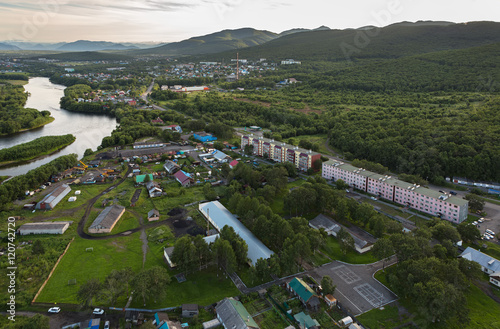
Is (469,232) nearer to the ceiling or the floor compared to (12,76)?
nearer to the floor

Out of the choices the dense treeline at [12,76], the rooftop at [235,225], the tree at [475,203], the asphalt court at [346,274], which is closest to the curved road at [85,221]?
the rooftop at [235,225]

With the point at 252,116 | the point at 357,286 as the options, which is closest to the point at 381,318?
the point at 357,286

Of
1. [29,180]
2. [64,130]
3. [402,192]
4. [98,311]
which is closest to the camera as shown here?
[98,311]

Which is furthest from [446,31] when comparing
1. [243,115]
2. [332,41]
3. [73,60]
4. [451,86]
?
[73,60]

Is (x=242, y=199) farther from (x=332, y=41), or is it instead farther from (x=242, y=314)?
(x=332, y=41)

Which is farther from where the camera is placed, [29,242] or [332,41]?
[332,41]

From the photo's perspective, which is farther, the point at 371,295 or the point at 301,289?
the point at 371,295

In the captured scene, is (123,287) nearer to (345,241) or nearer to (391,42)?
(345,241)
